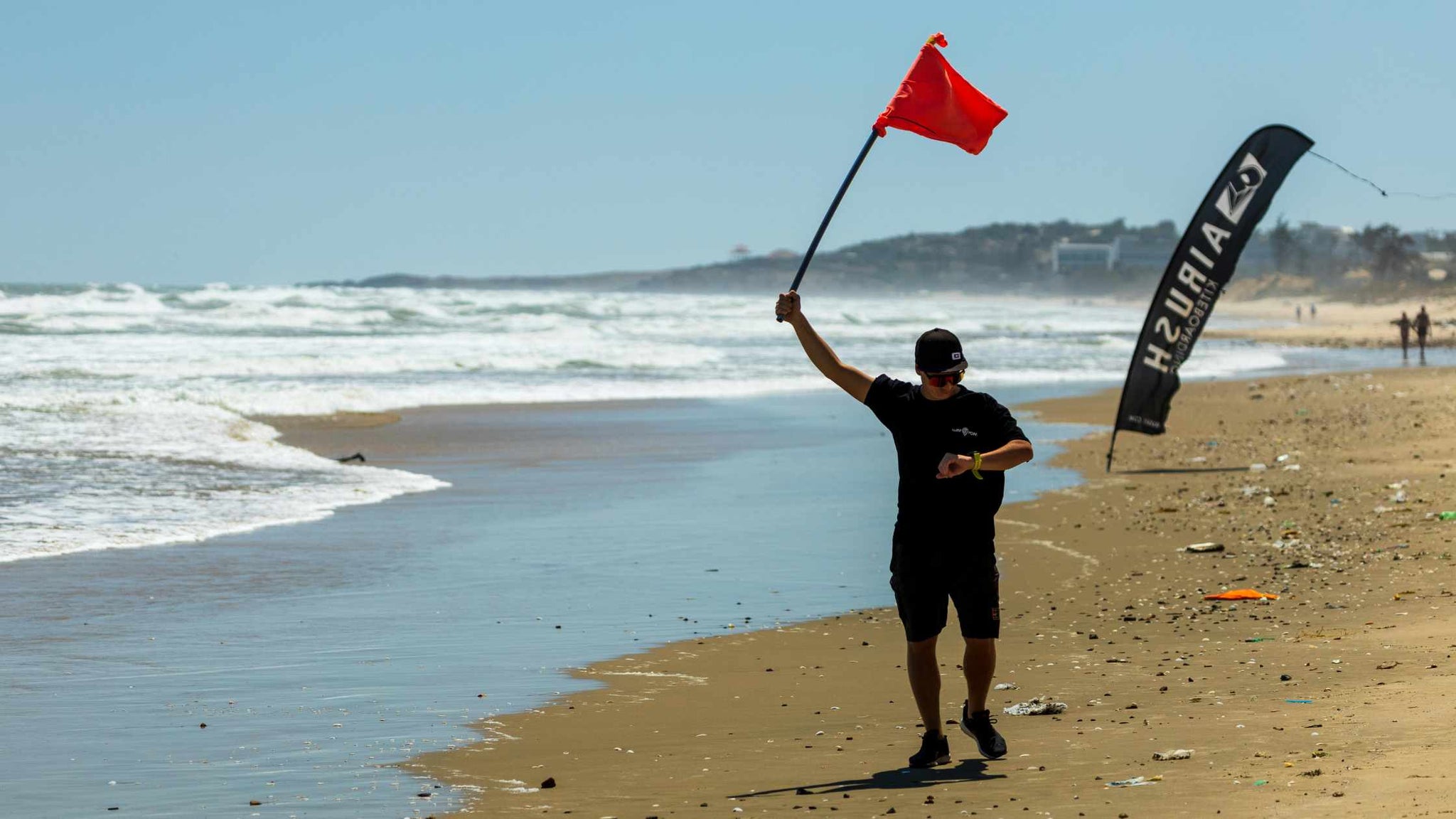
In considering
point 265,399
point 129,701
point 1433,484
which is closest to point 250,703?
point 129,701

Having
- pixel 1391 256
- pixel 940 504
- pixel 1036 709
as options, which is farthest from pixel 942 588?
Result: pixel 1391 256

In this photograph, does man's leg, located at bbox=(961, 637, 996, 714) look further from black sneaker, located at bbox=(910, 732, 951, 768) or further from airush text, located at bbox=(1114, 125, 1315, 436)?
airush text, located at bbox=(1114, 125, 1315, 436)

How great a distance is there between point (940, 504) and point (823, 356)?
617 mm

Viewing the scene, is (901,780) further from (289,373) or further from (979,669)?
(289,373)

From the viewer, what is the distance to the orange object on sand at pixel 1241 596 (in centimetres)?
833

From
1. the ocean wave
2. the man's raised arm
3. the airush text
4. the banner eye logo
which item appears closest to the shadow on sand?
the man's raised arm

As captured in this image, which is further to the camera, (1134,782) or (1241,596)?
(1241,596)

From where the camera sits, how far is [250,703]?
20.7 ft

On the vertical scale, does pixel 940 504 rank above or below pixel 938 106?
below

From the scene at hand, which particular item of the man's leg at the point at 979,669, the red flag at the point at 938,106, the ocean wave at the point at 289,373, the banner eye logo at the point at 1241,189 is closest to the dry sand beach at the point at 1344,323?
the ocean wave at the point at 289,373

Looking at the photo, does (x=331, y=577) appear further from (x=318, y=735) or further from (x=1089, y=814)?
(x=1089, y=814)

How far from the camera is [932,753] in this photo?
5.16m

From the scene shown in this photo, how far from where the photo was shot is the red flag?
597 centimetres

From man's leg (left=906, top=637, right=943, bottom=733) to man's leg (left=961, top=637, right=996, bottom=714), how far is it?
0.11 m
